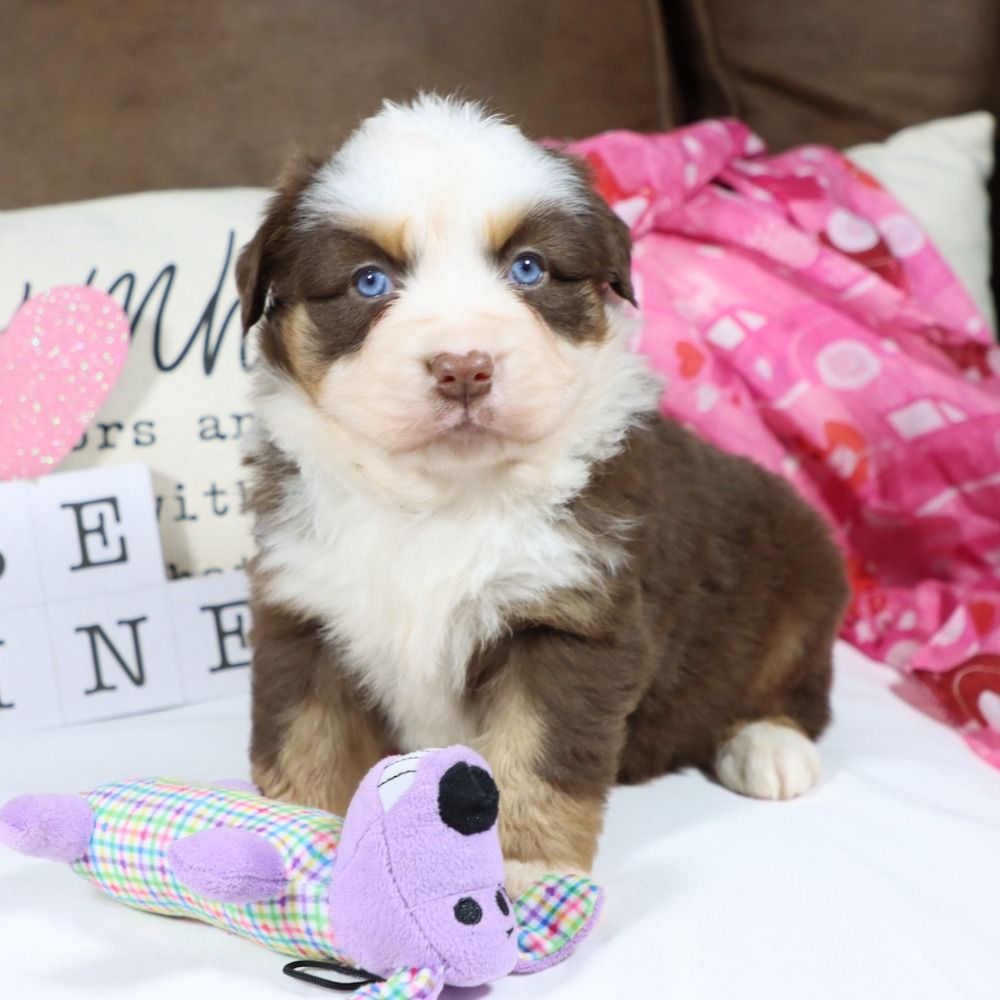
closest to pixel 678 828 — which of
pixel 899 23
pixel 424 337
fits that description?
pixel 424 337

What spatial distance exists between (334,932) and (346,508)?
2.27 ft

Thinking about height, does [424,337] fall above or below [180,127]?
below

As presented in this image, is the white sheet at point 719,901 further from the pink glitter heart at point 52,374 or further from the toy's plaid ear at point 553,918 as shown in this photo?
the pink glitter heart at point 52,374

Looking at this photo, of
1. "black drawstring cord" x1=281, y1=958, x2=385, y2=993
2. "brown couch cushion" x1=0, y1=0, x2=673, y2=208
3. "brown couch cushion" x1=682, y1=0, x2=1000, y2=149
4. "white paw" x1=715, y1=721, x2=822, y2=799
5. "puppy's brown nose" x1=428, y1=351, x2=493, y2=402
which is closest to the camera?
"black drawstring cord" x1=281, y1=958, x2=385, y2=993

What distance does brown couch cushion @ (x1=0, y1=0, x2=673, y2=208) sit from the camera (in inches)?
119

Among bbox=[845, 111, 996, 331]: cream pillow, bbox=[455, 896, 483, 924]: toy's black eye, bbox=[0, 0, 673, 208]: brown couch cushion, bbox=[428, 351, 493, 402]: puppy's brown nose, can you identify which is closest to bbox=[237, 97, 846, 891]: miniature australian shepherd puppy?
bbox=[428, 351, 493, 402]: puppy's brown nose

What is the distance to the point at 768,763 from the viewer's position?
7.41ft

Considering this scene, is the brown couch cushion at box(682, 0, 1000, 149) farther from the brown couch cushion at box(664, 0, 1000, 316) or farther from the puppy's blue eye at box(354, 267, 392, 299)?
the puppy's blue eye at box(354, 267, 392, 299)

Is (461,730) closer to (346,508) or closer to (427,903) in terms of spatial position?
(346,508)

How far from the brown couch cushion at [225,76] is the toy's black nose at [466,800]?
1.82m

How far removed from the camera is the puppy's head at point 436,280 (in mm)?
1793

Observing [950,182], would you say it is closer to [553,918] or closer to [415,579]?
[415,579]

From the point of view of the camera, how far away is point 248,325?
6.63 ft

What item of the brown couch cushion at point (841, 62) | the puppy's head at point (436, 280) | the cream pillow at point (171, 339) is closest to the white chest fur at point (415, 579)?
the puppy's head at point (436, 280)
